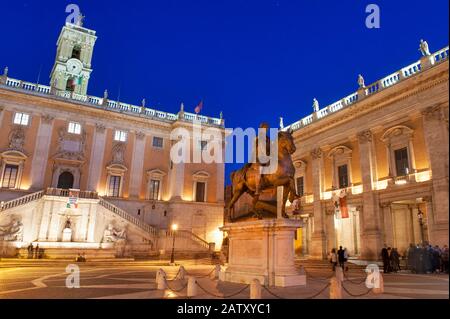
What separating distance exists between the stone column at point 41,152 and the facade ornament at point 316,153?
931 inches

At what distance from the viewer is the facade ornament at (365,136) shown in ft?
81.5

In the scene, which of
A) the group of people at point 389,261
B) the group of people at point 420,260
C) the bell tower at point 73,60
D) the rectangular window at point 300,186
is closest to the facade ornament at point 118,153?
the bell tower at point 73,60

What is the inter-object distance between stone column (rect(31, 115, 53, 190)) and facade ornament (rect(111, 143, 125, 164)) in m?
5.71

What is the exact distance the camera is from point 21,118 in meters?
Result: 29.5

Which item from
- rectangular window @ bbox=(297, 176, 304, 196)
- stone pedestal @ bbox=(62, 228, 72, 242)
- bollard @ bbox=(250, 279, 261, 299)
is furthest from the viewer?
rectangular window @ bbox=(297, 176, 304, 196)

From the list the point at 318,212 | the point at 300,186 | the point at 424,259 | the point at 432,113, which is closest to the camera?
the point at 424,259

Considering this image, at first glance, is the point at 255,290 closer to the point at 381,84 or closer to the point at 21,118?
the point at 381,84

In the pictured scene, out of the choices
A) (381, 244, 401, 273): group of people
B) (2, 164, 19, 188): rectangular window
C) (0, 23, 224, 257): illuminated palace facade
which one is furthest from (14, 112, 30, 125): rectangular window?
(381, 244, 401, 273): group of people

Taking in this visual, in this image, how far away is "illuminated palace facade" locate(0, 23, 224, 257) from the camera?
26.1 m

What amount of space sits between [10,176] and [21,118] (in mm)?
5229

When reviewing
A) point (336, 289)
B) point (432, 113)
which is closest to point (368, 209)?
point (432, 113)

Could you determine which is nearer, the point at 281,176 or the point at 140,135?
the point at 281,176

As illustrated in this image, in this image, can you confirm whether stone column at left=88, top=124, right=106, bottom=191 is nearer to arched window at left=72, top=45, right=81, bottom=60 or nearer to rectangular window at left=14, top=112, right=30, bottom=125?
rectangular window at left=14, top=112, right=30, bottom=125

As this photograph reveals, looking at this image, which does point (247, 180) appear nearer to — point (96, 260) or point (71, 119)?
point (96, 260)
